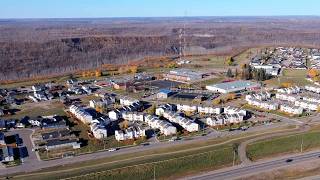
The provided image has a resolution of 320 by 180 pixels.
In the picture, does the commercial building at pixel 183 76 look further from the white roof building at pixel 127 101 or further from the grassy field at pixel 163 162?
the grassy field at pixel 163 162

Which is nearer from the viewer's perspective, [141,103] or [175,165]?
[175,165]

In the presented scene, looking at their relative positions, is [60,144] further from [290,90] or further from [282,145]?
[290,90]

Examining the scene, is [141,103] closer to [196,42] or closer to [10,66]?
[10,66]

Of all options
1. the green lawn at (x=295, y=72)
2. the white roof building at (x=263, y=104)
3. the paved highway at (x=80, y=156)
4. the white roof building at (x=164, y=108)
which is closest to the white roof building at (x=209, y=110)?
the white roof building at (x=164, y=108)

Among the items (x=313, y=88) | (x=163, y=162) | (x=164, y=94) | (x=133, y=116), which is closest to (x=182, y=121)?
(x=133, y=116)

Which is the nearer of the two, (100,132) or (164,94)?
(100,132)

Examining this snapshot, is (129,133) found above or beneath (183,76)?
beneath

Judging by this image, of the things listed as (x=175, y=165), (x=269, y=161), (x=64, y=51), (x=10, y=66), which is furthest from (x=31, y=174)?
(x=64, y=51)
